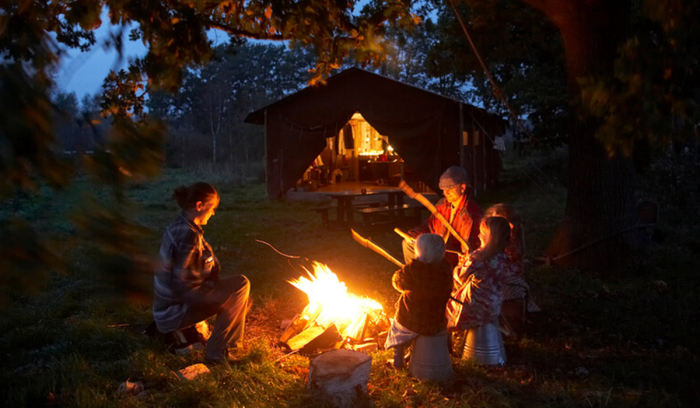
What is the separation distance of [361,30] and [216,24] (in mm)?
1959

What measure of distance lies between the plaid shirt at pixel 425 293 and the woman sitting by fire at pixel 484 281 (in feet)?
1.28

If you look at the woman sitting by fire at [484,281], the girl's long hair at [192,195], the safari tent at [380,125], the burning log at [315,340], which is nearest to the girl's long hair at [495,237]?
the woman sitting by fire at [484,281]

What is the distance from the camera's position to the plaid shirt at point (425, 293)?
3916 mm

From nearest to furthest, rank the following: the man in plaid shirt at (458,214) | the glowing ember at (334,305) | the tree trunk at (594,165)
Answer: the glowing ember at (334,305) < the man in plaid shirt at (458,214) < the tree trunk at (594,165)

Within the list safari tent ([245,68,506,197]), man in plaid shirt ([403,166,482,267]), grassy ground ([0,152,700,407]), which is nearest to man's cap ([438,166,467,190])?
man in plaid shirt ([403,166,482,267])

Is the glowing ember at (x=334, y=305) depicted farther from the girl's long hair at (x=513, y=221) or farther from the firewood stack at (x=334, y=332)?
the girl's long hair at (x=513, y=221)

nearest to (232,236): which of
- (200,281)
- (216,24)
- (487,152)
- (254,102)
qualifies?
(216,24)

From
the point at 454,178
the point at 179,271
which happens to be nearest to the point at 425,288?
the point at 454,178

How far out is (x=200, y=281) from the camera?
431 centimetres

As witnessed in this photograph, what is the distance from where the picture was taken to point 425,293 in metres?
3.92

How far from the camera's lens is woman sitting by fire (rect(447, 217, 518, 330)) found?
4270 millimetres

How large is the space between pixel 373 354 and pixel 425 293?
0.97 metres

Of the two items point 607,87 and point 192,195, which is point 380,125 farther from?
point 607,87

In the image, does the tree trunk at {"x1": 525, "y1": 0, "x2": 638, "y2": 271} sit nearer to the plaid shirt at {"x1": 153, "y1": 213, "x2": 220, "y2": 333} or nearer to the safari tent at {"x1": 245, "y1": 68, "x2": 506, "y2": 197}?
the plaid shirt at {"x1": 153, "y1": 213, "x2": 220, "y2": 333}
